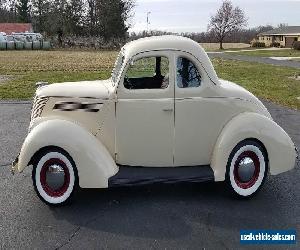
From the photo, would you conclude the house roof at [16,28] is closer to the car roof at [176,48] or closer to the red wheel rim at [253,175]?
the car roof at [176,48]

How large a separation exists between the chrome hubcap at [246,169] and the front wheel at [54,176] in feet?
7.57

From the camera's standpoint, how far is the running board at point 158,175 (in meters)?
4.73

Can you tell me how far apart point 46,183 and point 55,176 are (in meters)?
0.18

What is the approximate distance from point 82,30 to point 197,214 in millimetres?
66183

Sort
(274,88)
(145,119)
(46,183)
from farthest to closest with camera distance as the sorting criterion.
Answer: (274,88)
(145,119)
(46,183)

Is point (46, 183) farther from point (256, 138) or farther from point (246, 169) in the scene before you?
point (256, 138)

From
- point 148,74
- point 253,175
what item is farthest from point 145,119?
point 253,175

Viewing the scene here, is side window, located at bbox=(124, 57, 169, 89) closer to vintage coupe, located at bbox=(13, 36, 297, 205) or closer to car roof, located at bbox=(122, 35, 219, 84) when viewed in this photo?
vintage coupe, located at bbox=(13, 36, 297, 205)

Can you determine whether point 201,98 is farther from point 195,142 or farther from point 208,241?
point 208,241

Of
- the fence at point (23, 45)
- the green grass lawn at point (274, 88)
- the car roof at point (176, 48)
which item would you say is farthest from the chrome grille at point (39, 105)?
the fence at point (23, 45)

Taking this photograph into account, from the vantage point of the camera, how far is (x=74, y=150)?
4.66 m

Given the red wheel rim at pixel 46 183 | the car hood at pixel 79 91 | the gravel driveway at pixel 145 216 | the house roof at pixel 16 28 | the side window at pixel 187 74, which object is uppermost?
the house roof at pixel 16 28

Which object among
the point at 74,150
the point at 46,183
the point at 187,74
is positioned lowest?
the point at 46,183

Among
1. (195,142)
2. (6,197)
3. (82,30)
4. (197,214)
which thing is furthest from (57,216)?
(82,30)
